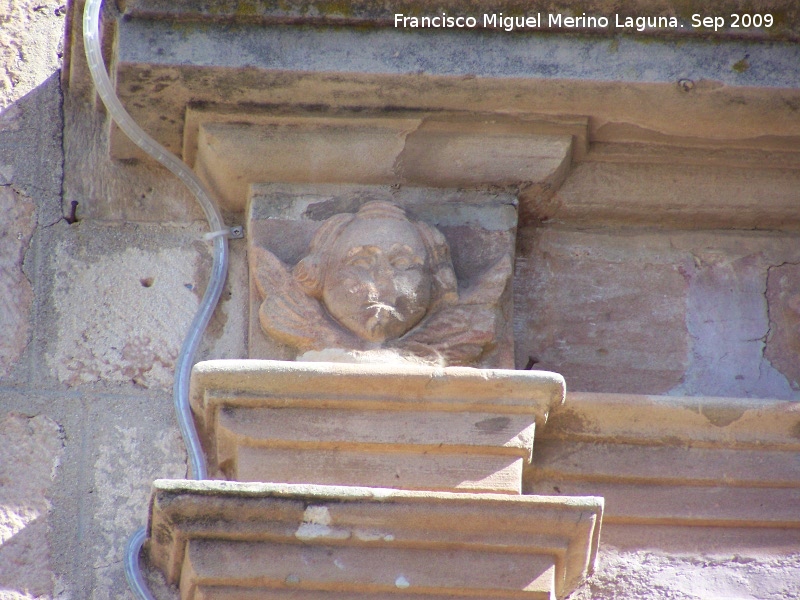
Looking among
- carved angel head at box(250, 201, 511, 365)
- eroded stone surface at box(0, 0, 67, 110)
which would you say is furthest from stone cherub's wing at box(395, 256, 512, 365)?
eroded stone surface at box(0, 0, 67, 110)

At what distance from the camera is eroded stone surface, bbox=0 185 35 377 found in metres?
2.68

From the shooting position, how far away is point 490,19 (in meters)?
2.65

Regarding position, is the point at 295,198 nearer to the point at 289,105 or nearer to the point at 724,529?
the point at 289,105

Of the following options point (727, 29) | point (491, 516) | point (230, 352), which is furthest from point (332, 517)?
point (727, 29)

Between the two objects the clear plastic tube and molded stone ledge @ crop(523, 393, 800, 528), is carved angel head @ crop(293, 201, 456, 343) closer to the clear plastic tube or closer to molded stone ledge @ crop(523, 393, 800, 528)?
the clear plastic tube

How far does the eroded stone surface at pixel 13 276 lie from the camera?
2680 mm

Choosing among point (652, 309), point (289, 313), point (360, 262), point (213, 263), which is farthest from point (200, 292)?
point (652, 309)

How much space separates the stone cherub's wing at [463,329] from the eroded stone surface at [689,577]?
17.0 inches

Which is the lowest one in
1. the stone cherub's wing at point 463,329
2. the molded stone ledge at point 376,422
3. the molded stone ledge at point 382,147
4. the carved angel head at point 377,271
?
the molded stone ledge at point 376,422

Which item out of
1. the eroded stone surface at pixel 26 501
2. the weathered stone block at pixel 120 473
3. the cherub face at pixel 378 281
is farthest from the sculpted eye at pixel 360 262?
the eroded stone surface at pixel 26 501

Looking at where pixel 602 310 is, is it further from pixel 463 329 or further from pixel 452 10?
pixel 452 10

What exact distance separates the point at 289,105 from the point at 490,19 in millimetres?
411

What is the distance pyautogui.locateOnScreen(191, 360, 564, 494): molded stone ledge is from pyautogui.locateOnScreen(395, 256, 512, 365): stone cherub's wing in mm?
141

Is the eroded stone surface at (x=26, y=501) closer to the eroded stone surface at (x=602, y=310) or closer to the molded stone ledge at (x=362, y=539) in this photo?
the molded stone ledge at (x=362, y=539)
